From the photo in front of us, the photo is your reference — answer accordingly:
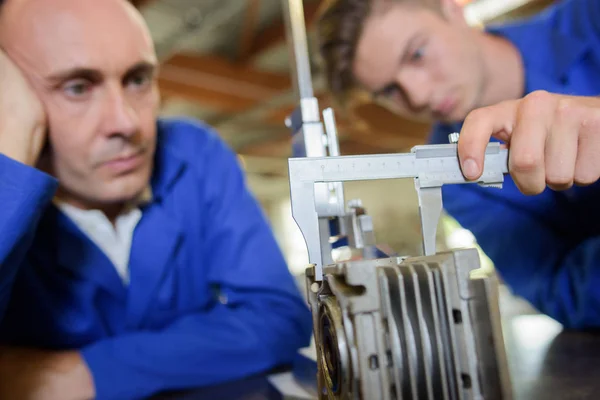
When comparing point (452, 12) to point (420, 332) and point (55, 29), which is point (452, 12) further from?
point (420, 332)

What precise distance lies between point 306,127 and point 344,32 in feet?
2.57

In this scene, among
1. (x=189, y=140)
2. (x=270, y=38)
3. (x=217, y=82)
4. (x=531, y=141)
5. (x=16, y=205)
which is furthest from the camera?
(x=217, y=82)

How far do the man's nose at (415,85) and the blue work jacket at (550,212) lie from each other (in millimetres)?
207

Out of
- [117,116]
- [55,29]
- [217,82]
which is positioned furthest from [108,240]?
[217,82]

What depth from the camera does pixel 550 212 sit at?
1.37 meters

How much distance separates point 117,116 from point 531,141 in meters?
0.79

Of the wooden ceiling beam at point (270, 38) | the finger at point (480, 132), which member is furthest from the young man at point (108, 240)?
the wooden ceiling beam at point (270, 38)

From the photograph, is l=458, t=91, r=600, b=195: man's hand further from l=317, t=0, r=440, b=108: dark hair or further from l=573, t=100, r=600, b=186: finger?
l=317, t=0, r=440, b=108: dark hair

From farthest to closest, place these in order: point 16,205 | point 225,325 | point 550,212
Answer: point 550,212
point 225,325
point 16,205

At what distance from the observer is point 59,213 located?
1.02 metres

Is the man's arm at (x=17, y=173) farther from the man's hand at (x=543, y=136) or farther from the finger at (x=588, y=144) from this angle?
the finger at (x=588, y=144)

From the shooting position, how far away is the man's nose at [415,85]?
1.38 metres

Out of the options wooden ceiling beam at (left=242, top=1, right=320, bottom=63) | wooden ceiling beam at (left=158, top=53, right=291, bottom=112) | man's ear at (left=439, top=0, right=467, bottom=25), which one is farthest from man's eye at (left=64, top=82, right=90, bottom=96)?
wooden ceiling beam at (left=158, top=53, right=291, bottom=112)

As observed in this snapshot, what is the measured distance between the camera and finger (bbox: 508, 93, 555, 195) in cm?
58
